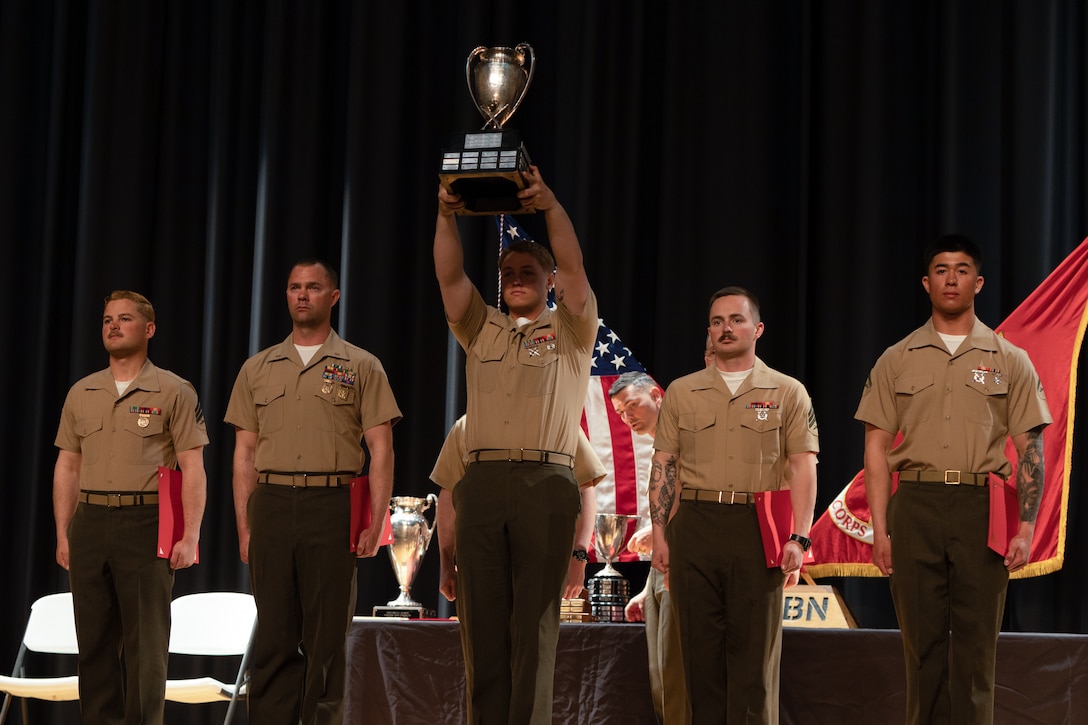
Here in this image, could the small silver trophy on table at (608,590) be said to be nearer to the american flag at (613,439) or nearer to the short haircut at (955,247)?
the american flag at (613,439)

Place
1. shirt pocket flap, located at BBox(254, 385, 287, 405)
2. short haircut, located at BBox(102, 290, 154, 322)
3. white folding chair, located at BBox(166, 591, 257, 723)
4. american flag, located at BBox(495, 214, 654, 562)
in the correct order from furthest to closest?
1. american flag, located at BBox(495, 214, 654, 562)
2. white folding chair, located at BBox(166, 591, 257, 723)
3. short haircut, located at BBox(102, 290, 154, 322)
4. shirt pocket flap, located at BBox(254, 385, 287, 405)

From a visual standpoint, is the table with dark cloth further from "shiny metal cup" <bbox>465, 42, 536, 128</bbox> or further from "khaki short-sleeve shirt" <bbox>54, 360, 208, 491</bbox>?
"shiny metal cup" <bbox>465, 42, 536, 128</bbox>

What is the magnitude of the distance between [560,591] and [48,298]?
4296 mm

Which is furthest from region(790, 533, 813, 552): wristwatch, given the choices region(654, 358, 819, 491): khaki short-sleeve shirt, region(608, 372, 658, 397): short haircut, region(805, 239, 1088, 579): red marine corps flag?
region(805, 239, 1088, 579): red marine corps flag

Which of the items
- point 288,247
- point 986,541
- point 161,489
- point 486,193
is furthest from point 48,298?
point 986,541

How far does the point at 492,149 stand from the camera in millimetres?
3287

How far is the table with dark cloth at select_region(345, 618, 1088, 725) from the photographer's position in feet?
13.1

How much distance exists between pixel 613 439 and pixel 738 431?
210cm

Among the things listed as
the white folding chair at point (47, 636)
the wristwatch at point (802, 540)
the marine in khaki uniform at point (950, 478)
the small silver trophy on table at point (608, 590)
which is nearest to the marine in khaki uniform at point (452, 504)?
the small silver trophy on table at point (608, 590)

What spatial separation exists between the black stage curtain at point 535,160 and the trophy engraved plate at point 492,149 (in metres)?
2.51

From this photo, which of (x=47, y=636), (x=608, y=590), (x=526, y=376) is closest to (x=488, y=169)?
(x=526, y=376)

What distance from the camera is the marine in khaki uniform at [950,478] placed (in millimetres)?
3365

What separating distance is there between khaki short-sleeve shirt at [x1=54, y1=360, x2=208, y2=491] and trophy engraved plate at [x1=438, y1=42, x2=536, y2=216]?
1467 millimetres

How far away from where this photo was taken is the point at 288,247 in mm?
6398
